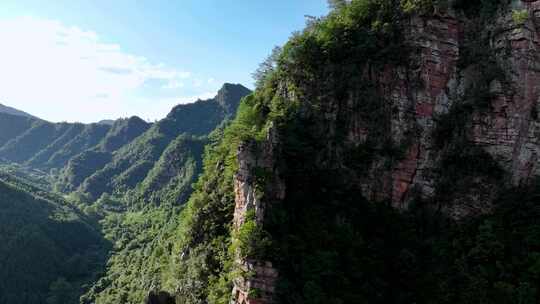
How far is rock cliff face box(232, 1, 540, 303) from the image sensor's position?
2942 cm

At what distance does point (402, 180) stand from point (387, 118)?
19.0ft

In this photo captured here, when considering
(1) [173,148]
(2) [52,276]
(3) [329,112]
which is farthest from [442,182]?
(1) [173,148]

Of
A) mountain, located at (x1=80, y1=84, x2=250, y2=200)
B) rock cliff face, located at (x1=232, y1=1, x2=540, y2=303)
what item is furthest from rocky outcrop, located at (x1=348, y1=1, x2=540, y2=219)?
mountain, located at (x1=80, y1=84, x2=250, y2=200)

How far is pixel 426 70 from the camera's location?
32.3 metres

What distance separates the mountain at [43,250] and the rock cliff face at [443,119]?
2802 inches

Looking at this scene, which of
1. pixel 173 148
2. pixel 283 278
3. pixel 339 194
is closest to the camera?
pixel 283 278

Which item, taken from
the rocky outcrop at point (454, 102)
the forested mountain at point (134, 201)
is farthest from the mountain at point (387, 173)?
the forested mountain at point (134, 201)

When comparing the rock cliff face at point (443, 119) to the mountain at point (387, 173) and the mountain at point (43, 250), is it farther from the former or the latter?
the mountain at point (43, 250)

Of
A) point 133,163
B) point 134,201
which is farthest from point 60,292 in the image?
point 133,163

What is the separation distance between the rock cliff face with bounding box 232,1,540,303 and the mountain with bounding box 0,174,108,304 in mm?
71163

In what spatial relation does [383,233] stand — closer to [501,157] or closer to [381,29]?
[501,157]

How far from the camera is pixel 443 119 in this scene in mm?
31828

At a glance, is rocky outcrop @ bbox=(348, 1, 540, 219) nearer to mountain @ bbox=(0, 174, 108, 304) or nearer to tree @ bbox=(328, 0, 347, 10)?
tree @ bbox=(328, 0, 347, 10)

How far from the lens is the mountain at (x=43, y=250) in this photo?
8038cm
